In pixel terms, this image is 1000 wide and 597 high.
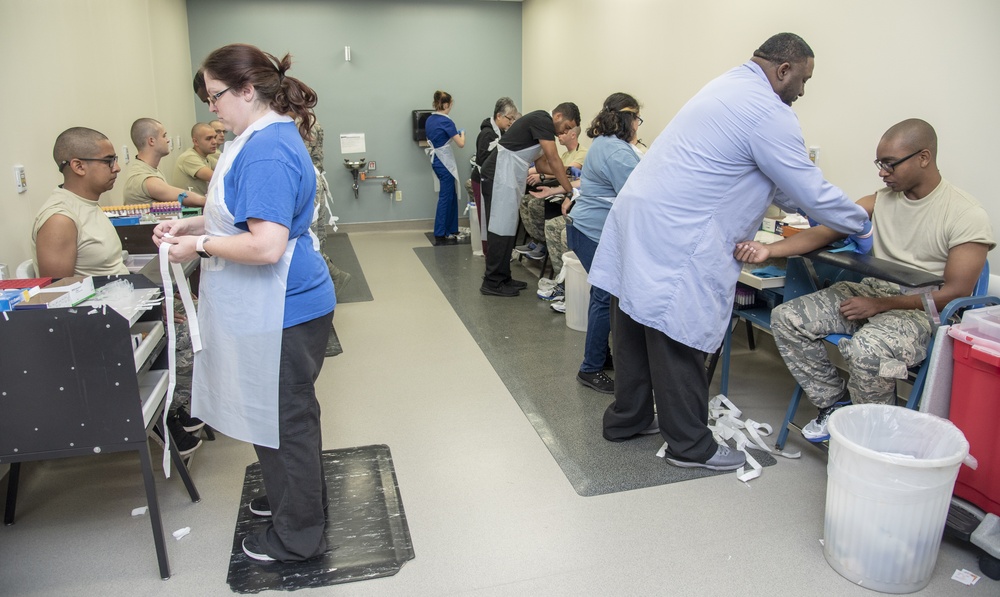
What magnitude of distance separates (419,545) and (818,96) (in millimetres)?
2954

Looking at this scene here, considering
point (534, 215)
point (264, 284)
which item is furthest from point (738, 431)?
point (534, 215)

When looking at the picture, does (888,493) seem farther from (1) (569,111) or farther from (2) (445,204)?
(2) (445,204)

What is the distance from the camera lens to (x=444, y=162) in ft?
22.5

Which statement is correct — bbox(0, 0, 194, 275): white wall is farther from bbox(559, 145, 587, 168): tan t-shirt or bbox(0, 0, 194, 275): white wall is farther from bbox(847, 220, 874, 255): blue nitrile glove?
bbox(847, 220, 874, 255): blue nitrile glove

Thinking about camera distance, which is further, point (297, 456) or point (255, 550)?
point (255, 550)

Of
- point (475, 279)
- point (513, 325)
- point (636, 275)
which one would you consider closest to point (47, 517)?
point (636, 275)

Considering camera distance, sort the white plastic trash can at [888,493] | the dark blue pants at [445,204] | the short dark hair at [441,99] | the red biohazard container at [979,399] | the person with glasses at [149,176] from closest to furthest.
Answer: the white plastic trash can at [888,493] → the red biohazard container at [979,399] → the person with glasses at [149,176] → the short dark hair at [441,99] → the dark blue pants at [445,204]

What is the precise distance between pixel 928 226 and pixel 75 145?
10.4 ft

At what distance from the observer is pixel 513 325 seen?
171 inches

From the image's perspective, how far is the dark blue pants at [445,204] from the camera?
22.7ft

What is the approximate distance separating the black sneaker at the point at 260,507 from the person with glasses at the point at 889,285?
6.11ft

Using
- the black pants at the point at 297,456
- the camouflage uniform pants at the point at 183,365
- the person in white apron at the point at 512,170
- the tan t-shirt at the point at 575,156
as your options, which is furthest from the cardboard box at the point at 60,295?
the tan t-shirt at the point at 575,156

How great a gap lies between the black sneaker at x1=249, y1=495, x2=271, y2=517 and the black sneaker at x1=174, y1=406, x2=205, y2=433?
1.81ft

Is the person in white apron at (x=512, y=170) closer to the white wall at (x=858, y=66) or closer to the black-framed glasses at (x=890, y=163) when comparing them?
the white wall at (x=858, y=66)
